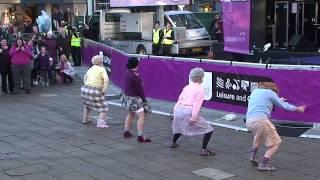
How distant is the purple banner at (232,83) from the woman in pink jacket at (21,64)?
4273mm

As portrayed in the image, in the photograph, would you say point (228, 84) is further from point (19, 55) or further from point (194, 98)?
point (19, 55)

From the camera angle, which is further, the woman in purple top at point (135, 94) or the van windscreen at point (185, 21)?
the van windscreen at point (185, 21)

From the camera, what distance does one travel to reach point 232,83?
1062cm

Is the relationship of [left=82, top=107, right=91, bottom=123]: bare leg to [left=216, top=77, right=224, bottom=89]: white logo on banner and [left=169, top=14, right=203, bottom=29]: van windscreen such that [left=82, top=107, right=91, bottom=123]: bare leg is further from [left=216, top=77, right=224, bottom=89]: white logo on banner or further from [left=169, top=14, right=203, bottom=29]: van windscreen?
[left=169, top=14, right=203, bottom=29]: van windscreen

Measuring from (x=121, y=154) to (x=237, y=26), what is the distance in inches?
452

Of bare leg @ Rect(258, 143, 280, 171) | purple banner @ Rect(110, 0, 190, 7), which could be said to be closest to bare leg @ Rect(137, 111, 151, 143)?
bare leg @ Rect(258, 143, 280, 171)

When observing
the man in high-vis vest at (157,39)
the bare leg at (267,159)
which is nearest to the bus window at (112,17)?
the man in high-vis vest at (157,39)

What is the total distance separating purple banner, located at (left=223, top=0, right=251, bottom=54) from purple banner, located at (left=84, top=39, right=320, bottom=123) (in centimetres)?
655

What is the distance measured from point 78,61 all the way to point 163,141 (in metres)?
12.9

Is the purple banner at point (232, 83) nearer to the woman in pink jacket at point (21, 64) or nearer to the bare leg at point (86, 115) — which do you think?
the bare leg at point (86, 115)

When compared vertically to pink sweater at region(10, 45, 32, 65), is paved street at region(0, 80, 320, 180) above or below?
below

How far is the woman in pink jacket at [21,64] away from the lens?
609 inches

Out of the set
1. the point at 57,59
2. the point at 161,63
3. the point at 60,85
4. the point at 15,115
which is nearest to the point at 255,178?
the point at 161,63

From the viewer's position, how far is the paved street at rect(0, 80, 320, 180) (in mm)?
7344
